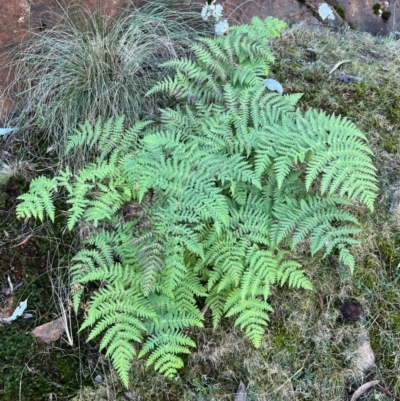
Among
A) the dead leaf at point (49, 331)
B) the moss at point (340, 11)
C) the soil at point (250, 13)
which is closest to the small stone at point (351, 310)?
the dead leaf at point (49, 331)

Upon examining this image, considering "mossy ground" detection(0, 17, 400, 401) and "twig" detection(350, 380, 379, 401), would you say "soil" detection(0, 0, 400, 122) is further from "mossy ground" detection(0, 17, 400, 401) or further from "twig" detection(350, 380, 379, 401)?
"twig" detection(350, 380, 379, 401)

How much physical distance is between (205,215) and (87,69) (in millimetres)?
1565

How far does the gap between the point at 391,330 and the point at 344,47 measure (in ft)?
7.97

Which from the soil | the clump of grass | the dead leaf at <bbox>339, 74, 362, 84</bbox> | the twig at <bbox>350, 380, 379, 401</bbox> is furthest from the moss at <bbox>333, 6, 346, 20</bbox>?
the twig at <bbox>350, 380, 379, 401</bbox>

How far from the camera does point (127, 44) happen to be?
3.29 metres

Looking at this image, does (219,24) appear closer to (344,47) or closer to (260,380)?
(344,47)

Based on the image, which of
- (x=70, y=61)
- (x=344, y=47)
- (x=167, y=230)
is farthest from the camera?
(x=344, y=47)

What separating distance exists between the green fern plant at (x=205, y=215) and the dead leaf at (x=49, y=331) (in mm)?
211

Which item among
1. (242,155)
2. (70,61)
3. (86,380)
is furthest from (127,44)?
(86,380)

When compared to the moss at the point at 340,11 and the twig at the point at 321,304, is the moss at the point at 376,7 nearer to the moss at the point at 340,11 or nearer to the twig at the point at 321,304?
the moss at the point at 340,11

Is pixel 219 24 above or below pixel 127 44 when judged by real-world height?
above

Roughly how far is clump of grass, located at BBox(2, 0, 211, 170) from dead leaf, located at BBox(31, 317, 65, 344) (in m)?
1.09

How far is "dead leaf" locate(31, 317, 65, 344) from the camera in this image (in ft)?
8.21

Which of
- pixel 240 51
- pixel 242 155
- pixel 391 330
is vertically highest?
pixel 240 51
